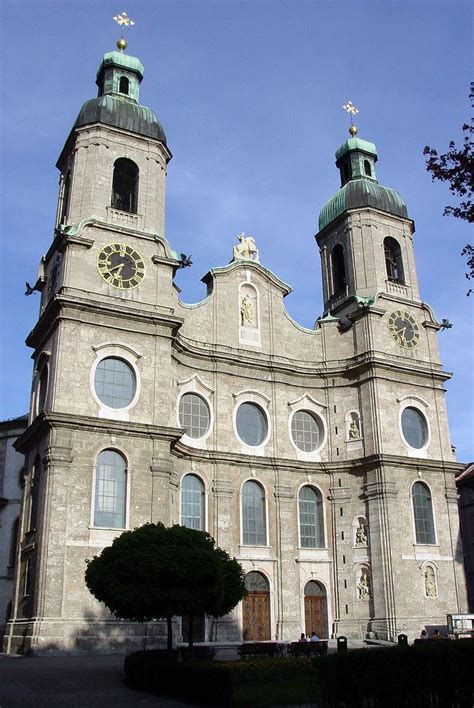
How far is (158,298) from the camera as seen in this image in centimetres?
3291

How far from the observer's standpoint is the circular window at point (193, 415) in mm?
33750

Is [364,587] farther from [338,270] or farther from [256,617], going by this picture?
[338,270]

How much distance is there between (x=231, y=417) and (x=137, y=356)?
630 centimetres

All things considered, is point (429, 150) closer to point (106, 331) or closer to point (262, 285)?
point (106, 331)

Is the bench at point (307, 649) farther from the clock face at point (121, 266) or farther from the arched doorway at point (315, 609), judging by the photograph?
the clock face at point (121, 266)

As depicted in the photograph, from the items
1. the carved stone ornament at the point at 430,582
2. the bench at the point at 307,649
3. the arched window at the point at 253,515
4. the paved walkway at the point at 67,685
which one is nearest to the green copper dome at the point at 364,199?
the arched window at the point at 253,515

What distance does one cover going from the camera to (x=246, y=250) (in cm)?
3953

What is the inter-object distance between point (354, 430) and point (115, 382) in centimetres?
1329

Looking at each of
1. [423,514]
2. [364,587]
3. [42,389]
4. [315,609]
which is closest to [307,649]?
[315,609]

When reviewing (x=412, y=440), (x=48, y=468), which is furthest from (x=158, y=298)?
(x=412, y=440)

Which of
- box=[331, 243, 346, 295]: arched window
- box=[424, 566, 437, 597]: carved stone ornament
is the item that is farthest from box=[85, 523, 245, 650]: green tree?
box=[331, 243, 346, 295]: arched window

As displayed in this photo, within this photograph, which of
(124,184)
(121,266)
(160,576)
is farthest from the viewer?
(124,184)

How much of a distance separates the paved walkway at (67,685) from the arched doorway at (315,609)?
12.2 m

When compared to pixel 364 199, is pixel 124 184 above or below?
below
